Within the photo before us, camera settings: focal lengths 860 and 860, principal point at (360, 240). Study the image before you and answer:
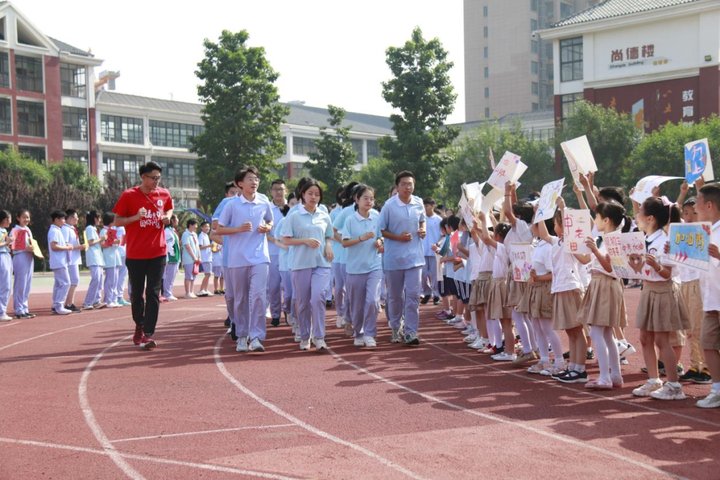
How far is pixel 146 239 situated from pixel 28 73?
170 ft

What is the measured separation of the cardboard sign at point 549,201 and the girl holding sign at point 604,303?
402mm

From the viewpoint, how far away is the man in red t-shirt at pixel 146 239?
10.9 meters

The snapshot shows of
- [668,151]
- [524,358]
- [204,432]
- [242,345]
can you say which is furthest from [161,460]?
[668,151]

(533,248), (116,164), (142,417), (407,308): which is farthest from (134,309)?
(116,164)

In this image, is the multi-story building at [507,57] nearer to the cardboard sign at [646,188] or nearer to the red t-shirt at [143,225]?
the red t-shirt at [143,225]

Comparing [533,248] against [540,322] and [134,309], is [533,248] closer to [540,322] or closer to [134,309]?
[540,322]

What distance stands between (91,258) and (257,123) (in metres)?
22.7

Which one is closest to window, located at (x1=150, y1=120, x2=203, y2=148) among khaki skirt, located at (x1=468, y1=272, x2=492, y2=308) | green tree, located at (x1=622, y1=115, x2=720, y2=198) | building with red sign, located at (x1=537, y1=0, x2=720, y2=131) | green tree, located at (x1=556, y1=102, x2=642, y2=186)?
building with red sign, located at (x1=537, y1=0, x2=720, y2=131)

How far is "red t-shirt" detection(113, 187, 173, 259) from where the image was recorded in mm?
10867

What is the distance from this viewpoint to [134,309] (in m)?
11.1

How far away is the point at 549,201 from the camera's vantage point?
822 cm

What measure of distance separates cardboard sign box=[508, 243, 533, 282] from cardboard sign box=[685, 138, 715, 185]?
173cm

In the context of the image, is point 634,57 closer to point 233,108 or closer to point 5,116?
point 233,108

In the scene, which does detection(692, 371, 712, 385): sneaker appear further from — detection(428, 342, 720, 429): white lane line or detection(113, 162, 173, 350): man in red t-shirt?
detection(113, 162, 173, 350): man in red t-shirt
